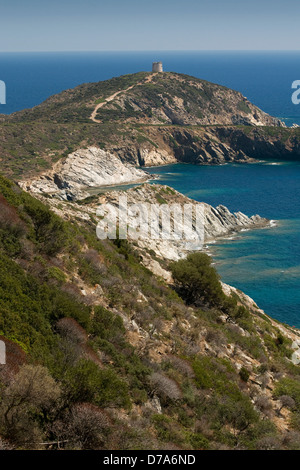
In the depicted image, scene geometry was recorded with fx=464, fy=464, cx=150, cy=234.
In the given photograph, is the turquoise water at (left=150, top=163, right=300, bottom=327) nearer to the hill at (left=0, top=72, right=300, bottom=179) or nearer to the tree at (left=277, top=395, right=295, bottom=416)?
the hill at (left=0, top=72, right=300, bottom=179)

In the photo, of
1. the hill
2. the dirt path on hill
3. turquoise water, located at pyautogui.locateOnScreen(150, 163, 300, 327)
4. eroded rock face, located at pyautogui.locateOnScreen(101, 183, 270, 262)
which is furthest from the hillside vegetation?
the dirt path on hill

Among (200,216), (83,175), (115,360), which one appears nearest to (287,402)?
(115,360)

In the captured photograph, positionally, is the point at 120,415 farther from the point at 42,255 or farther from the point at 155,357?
the point at 42,255

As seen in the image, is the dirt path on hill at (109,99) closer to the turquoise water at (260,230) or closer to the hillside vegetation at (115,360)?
the turquoise water at (260,230)

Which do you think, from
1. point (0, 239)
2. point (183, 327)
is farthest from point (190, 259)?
point (0, 239)

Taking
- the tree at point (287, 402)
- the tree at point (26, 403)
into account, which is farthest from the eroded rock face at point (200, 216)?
the tree at point (26, 403)

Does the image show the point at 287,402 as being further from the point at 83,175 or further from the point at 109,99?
the point at 109,99
